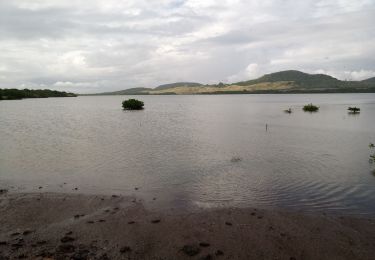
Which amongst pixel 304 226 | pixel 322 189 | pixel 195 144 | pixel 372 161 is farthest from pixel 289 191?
pixel 195 144

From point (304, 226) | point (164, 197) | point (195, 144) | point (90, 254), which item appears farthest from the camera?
point (195, 144)

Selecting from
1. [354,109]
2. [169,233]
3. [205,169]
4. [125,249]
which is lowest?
[354,109]

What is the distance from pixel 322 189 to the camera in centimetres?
1519

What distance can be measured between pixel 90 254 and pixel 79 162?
13.3 m

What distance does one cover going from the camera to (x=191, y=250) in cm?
894

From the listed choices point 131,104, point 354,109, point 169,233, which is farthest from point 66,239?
point 131,104

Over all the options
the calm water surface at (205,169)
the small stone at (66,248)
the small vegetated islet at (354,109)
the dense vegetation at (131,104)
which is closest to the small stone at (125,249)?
the small stone at (66,248)

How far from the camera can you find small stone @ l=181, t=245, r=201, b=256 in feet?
28.9

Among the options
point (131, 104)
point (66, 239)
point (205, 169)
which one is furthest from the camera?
point (131, 104)

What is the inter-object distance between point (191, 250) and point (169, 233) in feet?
4.43

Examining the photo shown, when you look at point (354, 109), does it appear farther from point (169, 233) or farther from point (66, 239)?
point (66, 239)

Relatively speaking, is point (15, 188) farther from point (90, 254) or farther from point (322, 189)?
point (322, 189)

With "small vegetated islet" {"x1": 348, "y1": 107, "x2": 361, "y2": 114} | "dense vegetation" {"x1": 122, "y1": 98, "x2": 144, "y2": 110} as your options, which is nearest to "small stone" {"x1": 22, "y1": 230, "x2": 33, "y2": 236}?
"small vegetated islet" {"x1": 348, "y1": 107, "x2": 361, "y2": 114}

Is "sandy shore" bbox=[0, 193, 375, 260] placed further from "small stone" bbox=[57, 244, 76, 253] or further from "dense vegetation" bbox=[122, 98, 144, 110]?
"dense vegetation" bbox=[122, 98, 144, 110]
